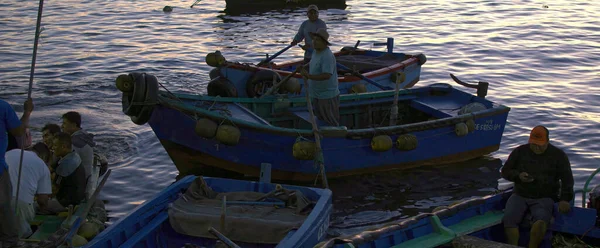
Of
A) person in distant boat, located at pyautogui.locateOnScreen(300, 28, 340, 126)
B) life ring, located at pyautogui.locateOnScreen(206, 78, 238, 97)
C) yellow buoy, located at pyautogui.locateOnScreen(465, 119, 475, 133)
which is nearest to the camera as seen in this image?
person in distant boat, located at pyautogui.locateOnScreen(300, 28, 340, 126)

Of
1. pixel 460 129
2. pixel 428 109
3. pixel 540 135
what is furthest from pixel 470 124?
pixel 540 135

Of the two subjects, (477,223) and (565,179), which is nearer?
(565,179)

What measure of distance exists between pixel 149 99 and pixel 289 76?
2.66m

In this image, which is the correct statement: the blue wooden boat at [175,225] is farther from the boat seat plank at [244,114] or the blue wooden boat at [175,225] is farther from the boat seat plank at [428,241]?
the boat seat plank at [244,114]

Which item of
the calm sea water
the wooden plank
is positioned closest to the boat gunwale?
the calm sea water

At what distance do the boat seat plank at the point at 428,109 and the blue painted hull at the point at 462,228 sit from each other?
175 inches

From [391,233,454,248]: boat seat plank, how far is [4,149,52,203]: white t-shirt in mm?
3974

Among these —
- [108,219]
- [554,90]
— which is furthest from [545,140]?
[554,90]

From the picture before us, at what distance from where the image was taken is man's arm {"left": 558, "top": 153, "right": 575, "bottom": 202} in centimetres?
834

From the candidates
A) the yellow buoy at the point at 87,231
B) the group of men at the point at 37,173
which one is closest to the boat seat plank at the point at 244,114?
the group of men at the point at 37,173

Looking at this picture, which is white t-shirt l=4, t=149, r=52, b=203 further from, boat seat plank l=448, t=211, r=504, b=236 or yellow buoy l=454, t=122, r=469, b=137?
yellow buoy l=454, t=122, r=469, b=137

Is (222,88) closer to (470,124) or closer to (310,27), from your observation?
(310,27)

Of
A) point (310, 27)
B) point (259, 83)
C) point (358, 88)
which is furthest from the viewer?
point (310, 27)

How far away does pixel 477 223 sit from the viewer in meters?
8.77
